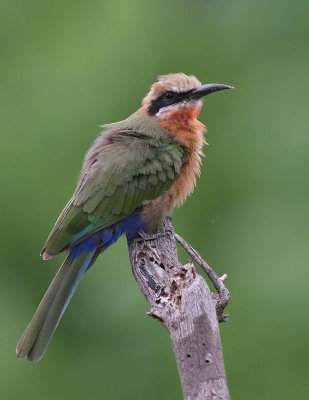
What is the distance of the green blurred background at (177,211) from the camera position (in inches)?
216

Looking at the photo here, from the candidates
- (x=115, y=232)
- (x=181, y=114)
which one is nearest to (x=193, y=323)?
(x=115, y=232)

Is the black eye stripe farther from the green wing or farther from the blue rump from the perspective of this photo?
the blue rump

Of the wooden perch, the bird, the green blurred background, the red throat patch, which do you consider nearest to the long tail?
the bird

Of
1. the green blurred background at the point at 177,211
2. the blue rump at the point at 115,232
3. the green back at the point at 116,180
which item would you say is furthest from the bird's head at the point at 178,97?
the green blurred background at the point at 177,211

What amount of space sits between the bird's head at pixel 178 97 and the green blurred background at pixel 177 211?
3.72ft

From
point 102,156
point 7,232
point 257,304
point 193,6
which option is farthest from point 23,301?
point 193,6

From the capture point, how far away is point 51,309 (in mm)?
4043

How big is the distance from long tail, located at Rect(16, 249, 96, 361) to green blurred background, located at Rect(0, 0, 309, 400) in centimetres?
135

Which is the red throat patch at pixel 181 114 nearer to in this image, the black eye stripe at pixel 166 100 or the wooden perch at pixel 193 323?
the black eye stripe at pixel 166 100

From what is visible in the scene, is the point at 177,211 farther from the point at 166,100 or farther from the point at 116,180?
the point at 116,180

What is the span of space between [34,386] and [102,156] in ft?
6.21

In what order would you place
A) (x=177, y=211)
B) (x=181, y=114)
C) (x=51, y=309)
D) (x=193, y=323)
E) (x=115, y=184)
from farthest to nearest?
(x=177, y=211)
(x=181, y=114)
(x=115, y=184)
(x=51, y=309)
(x=193, y=323)

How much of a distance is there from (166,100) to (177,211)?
48.7 inches

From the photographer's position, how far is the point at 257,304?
5484 millimetres
